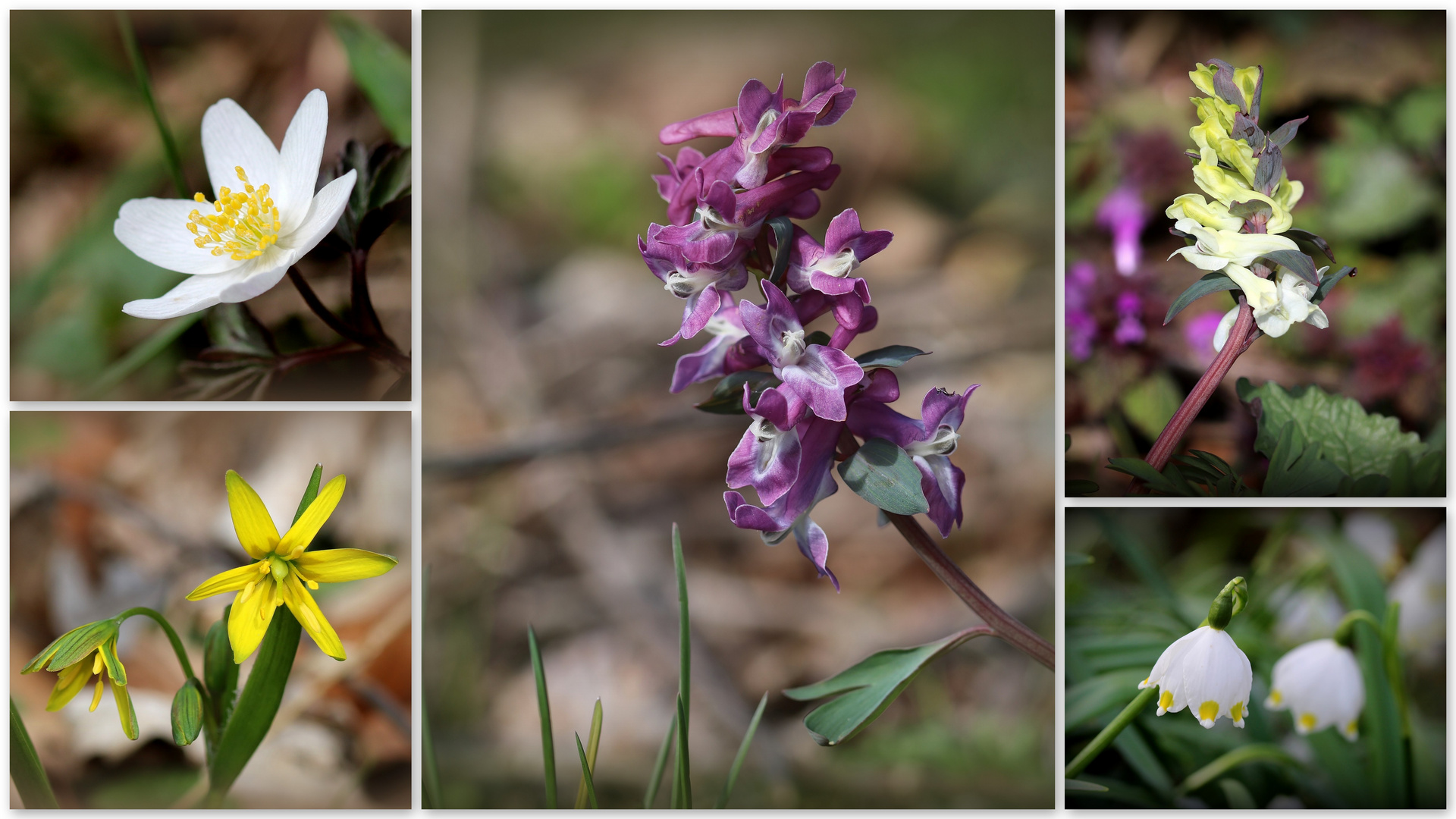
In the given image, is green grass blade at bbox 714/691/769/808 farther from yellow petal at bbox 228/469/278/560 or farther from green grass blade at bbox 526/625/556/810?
yellow petal at bbox 228/469/278/560

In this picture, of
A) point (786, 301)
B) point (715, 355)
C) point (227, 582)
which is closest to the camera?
point (786, 301)

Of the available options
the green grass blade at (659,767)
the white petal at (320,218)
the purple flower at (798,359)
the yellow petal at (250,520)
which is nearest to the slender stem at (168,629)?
the yellow petal at (250,520)

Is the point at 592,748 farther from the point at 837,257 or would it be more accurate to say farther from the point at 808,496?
the point at 837,257

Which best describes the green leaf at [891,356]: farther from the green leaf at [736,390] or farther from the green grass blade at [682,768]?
the green grass blade at [682,768]

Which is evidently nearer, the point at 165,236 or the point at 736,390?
the point at 736,390

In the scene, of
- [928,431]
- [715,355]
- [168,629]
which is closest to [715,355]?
[715,355]

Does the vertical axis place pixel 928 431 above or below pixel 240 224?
below

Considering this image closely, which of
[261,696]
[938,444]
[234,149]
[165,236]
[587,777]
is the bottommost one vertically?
[587,777]

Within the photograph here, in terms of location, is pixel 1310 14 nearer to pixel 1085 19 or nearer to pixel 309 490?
pixel 1085 19
